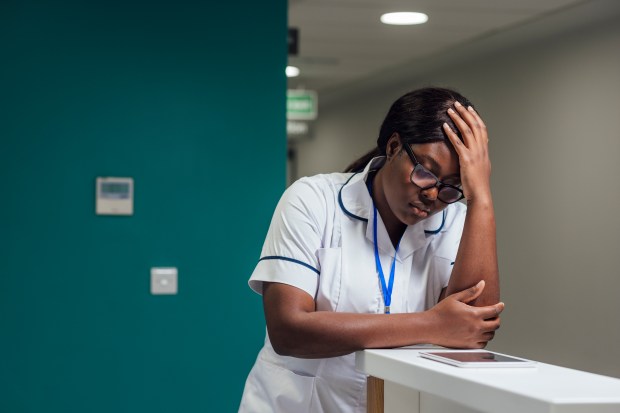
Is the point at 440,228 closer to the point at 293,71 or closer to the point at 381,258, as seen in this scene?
the point at 381,258

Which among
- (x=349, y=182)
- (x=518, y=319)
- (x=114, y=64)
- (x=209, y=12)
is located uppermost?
(x=209, y=12)

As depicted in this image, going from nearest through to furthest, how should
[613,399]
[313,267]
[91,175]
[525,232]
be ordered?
[613,399]
[313,267]
[91,175]
[525,232]

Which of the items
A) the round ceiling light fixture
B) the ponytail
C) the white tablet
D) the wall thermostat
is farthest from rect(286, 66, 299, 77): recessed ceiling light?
the white tablet

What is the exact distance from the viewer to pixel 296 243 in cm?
184

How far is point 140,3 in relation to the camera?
3824 mm

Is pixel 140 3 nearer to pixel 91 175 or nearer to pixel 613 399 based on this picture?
pixel 91 175

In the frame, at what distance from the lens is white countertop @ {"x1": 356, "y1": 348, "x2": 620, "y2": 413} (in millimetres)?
1234

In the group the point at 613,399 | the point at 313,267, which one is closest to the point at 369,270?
the point at 313,267

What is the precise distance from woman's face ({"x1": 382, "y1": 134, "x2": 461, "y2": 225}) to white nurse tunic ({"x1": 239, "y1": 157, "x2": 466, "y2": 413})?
0.07 meters

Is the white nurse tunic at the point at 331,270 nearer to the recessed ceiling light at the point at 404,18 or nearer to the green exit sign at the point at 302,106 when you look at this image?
the recessed ceiling light at the point at 404,18

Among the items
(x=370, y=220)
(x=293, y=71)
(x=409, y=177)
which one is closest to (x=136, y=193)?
(x=370, y=220)

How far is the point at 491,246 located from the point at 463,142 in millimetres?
222

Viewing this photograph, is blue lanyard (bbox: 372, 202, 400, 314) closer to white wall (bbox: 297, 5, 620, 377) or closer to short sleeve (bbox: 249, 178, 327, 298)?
short sleeve (bbox: 249, 178, 327, 298)

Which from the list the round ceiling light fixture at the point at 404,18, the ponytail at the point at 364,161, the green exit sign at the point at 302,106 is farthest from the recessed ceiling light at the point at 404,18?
the ponytail at the point at 364,161
